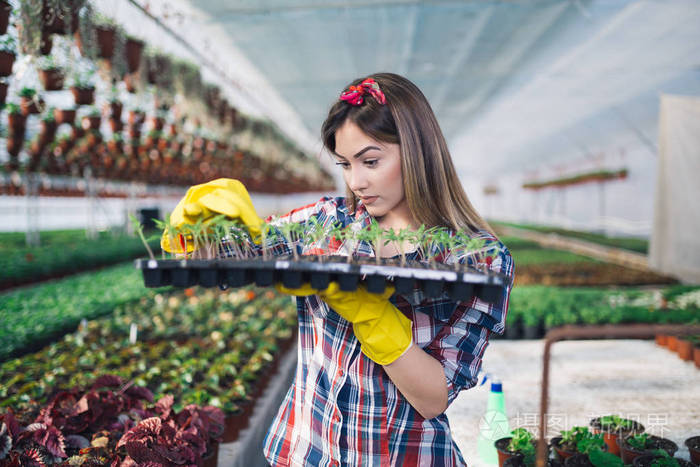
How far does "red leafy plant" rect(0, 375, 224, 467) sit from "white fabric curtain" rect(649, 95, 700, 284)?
22.1 ft

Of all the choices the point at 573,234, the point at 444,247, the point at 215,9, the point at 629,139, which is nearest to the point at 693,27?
the point at 215,9

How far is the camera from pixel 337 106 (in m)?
1.21

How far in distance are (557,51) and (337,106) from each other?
5759 millimetres

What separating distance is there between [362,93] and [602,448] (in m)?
1.65

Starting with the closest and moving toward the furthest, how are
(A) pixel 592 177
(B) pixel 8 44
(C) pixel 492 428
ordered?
(C) pixel 492 428 < (B) pixel 8 44 < (A) pixel 592 177

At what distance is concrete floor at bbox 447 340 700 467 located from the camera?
2381 millimetres

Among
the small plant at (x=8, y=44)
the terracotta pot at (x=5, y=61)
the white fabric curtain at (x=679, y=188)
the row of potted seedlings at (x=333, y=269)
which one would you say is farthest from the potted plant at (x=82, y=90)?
the white fabric curtain at (x=679, y=188)

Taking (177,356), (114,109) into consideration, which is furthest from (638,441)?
(114,109)

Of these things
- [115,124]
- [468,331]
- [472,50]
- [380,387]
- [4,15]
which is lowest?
[380,387]

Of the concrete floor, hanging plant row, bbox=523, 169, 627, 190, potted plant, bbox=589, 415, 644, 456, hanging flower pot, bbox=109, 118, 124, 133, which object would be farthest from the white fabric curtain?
hanging flower pot, bbox=109, 118, 124, 133

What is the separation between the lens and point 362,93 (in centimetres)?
118

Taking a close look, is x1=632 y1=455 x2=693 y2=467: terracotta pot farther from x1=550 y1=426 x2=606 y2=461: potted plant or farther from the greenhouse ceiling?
the greenhouse ceiling

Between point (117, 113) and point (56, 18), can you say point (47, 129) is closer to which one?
point (117, 113)

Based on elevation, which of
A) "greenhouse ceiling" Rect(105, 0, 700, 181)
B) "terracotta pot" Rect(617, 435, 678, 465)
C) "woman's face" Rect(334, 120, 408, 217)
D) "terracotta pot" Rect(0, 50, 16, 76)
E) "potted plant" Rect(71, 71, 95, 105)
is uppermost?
"greenhouse ceiling" Rect(105, 0, 700, 181)
